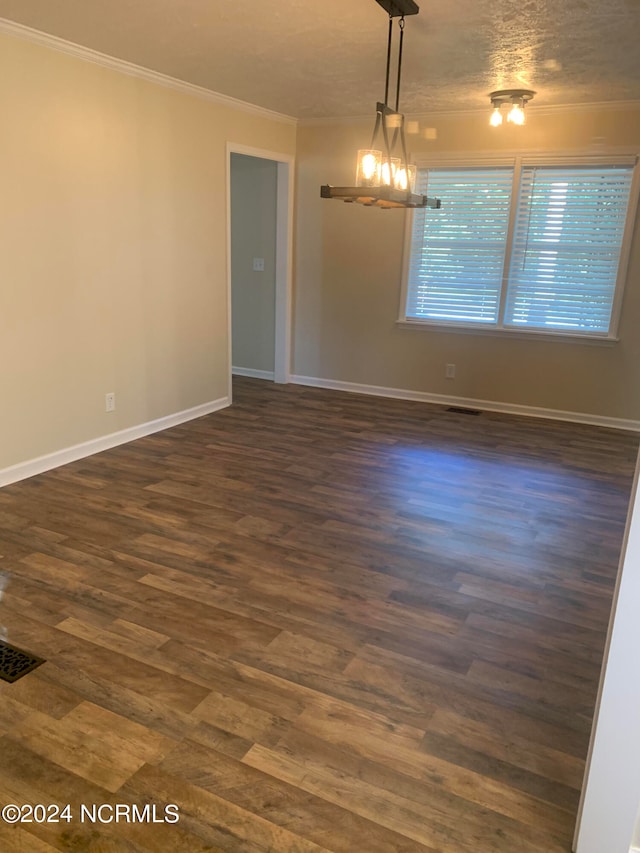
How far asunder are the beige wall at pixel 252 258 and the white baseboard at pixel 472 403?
0.58m

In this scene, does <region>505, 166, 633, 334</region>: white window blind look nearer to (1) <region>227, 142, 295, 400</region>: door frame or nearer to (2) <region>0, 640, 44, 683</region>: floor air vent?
(1) <region>227, 142, 295, 400</region>: door frame

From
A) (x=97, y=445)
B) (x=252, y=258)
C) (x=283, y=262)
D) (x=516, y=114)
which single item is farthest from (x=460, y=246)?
(x=97, y=445)

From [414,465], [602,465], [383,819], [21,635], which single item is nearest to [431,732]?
[383,819]

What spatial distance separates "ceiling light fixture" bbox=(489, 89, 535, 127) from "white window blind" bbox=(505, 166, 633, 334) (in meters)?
0.73

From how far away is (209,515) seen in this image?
3484mm

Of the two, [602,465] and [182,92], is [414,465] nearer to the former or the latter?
[602,465]

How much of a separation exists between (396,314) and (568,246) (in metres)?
1.61

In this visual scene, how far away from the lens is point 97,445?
4.46 m

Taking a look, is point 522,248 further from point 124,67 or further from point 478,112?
point 124,67

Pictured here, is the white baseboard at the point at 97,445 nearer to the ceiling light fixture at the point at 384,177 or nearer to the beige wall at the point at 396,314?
the beige wall at the point at 396,314

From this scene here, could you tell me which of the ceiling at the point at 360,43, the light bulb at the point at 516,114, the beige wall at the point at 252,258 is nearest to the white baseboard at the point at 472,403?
the beige wall at the point at 252,258

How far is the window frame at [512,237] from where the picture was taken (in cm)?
497

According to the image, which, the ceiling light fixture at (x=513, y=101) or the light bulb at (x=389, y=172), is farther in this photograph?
the ceiling light fixture at (x=513, y=101)

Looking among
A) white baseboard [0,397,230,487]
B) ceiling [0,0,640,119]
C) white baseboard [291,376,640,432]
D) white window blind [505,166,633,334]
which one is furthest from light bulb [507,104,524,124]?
white baseboard [0,397,230,487]
